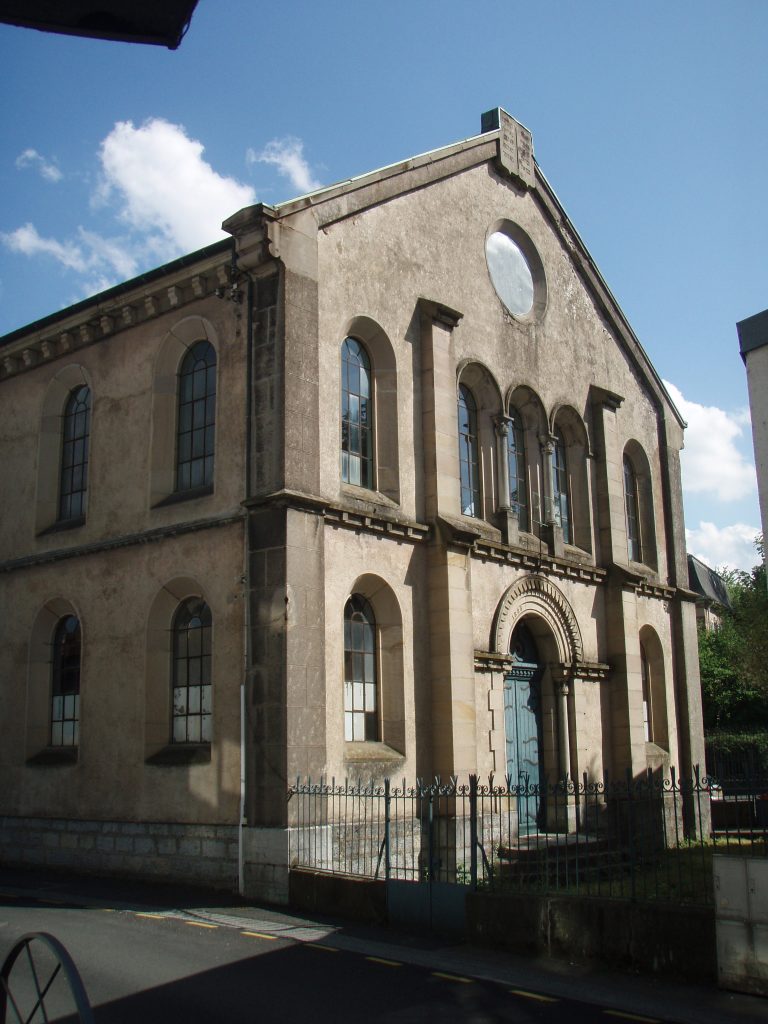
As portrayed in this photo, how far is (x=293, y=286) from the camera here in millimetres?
→ 15180

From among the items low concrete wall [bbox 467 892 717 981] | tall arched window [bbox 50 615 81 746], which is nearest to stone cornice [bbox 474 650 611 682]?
low concrete wall [bbox 467 892 717 981]

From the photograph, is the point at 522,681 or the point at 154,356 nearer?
the point at 154,356

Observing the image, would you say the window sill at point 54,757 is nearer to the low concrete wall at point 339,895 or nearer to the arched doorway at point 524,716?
the low concrete wall at point 339,895

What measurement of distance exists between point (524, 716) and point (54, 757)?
8.20 meters

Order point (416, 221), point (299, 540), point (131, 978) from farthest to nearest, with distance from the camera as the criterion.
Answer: point (416, 221) → point (299, 540) → point (131, 978)

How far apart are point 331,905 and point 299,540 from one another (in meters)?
4.71

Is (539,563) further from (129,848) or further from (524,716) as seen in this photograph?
(129,848)

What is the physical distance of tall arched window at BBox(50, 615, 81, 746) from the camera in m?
17.5

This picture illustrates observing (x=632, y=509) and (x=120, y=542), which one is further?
(x=632, y=509)

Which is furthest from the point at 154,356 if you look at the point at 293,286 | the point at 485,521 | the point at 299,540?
the point at 485,521

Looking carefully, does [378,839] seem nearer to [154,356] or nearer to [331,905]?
[331,905]

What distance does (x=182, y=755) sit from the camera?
15289 mm

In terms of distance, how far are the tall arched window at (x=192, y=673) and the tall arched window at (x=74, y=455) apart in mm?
3544

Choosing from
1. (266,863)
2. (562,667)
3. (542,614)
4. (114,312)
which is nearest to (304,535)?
(266,863)
